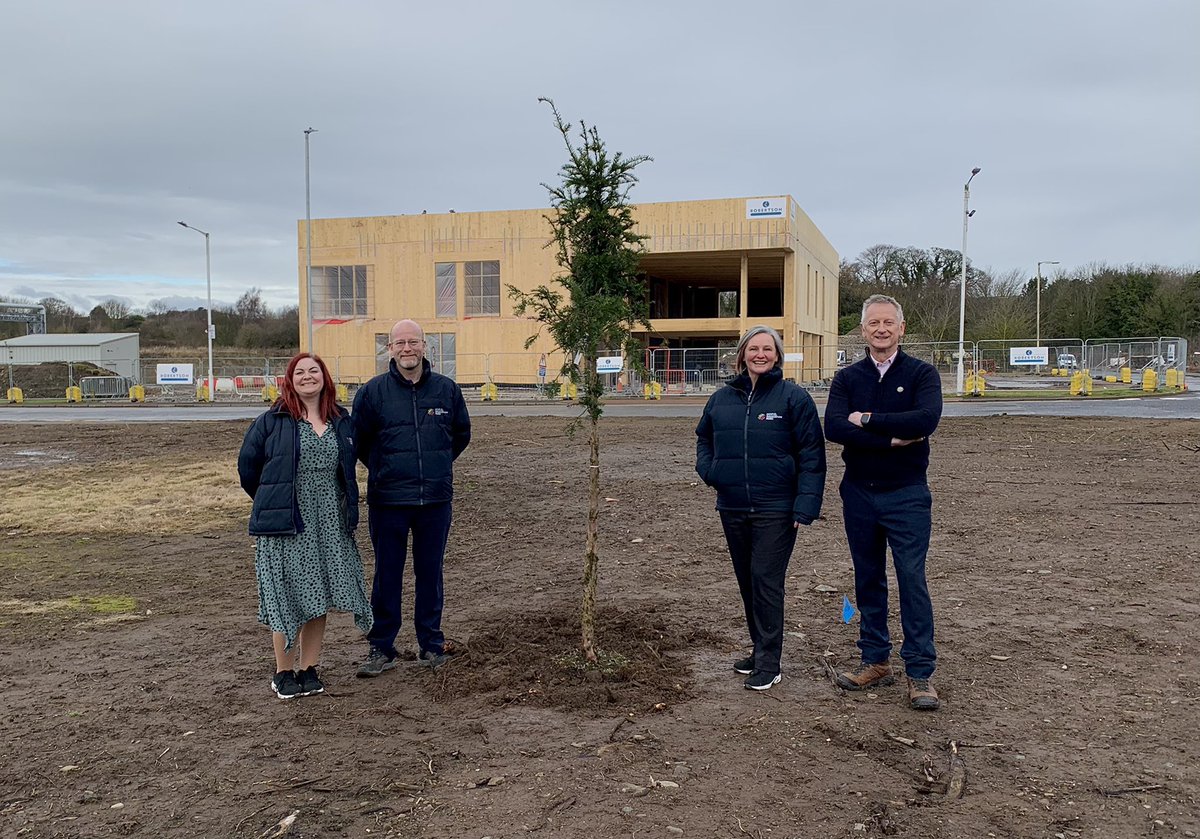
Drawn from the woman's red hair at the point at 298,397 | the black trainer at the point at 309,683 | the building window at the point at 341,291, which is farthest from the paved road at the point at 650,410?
the black trainer at the point at 309,683

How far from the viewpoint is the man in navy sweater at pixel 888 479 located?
14.6 feet

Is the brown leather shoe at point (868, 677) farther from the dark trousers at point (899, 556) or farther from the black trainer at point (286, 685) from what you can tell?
→ the black trainer at point (286, 685)

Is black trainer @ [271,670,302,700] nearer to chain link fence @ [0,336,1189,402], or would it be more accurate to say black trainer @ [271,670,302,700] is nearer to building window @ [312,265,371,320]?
chain link fence @ [0,336,1189,402]

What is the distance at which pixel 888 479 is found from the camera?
179 inches

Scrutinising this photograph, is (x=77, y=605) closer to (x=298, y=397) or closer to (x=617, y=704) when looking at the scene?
(x=298, y=397)

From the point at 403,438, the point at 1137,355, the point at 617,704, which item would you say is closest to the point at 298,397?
the point at 403,438

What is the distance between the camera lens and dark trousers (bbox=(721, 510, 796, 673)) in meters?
4.62

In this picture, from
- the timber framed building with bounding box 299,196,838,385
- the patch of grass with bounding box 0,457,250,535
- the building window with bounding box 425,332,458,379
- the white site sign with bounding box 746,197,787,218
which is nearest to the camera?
the patch of grass with bounding box 0,457,250,535

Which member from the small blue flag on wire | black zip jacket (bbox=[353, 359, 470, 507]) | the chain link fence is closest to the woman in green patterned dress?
black zip jacket (bbox=[353, 359, 470, 507])

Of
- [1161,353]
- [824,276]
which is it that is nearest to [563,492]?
[1161,353]

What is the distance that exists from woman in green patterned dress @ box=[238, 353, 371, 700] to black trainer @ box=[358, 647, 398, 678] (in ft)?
0.94

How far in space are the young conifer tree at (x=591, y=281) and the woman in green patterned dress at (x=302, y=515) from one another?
1.29 meters

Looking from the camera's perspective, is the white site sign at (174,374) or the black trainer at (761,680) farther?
the white site sign at (174,374)

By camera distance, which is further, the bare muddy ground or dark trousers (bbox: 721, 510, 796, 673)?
dark trousers (bbox: 721, 510, 796, 673)
